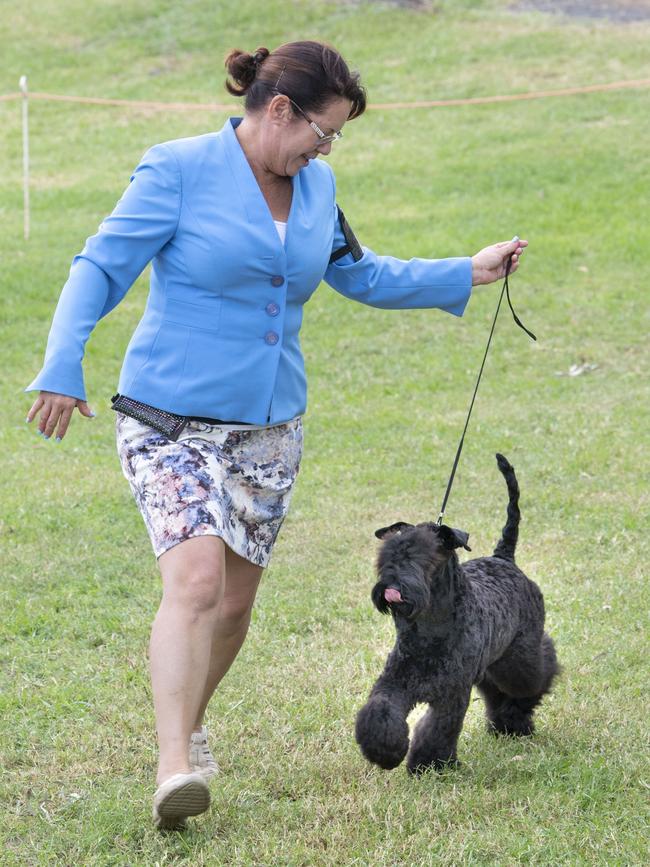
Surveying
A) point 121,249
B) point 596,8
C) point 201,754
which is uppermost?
point 121,249

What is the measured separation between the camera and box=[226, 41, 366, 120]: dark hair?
11.1 ft

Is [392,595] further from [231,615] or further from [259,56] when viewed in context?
[259,56]

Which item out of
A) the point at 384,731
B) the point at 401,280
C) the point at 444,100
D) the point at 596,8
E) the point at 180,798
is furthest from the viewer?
the point at 596,8

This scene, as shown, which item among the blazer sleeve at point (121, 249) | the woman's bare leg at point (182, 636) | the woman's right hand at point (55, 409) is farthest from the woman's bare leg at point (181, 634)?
the blazer sleeve at point (121, 249)

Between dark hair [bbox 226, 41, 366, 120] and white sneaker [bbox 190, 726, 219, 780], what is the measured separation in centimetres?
196

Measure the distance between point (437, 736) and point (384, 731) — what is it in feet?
1.08

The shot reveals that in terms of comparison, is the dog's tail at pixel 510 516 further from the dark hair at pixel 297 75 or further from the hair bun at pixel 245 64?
the hair bun at pixel 245 64

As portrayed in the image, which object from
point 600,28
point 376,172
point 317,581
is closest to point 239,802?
point 317,581

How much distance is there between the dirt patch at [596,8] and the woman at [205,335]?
61.5ft

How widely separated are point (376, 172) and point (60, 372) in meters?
12.8

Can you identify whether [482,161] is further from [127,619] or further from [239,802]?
[239,802]

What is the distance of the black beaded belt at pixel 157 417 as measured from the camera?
3.43m

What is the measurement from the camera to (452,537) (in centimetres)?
367

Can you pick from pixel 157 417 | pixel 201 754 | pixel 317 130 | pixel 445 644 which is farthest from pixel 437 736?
pixel 317 130
